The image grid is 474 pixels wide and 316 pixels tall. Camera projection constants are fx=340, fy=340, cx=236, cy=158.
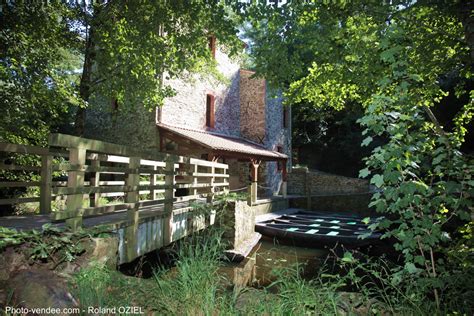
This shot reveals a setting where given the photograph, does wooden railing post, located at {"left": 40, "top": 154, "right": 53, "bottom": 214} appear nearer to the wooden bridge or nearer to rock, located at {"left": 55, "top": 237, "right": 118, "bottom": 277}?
the wooden bridge

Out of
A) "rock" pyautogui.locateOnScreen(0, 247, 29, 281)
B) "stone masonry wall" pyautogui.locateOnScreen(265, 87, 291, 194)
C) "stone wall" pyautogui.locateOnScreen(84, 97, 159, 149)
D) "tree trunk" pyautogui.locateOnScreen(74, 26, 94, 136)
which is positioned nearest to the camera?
"rock" pyautogui.locateOnScreen(0, 247, 29, 281)

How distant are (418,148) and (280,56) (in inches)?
129

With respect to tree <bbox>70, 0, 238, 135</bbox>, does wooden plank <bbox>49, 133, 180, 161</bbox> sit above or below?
below

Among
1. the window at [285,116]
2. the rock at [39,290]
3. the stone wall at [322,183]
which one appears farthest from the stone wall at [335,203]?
the rock at [39,290]

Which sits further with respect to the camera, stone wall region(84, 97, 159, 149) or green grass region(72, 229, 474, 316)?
stone wall region(84, 97, 159, 149)

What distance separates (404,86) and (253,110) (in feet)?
51.2

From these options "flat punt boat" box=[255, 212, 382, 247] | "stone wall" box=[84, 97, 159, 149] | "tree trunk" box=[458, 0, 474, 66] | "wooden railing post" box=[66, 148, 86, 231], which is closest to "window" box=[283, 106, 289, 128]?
"flat punt boat" box=[255, 212, 382, 247]

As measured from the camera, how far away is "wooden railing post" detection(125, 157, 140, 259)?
4.46m

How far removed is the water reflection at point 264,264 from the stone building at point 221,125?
3852mm

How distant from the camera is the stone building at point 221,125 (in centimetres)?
1240

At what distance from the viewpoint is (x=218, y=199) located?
9070mm

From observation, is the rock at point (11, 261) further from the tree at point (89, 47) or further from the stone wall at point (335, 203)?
the stone wall at point (335, 203)

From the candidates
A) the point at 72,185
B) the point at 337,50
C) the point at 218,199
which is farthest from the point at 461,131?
the point at 218,199

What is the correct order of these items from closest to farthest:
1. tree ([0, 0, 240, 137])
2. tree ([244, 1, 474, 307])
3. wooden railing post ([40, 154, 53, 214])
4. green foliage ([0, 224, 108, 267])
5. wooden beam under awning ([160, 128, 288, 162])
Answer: tree ([244, 1, 474, 307]), green foliage ([0, 224, 108, 267]), wooden railing post ([40, 154, 53, 214]), tree ([0, 0, 240, 137]), wooden beam under awning ([160, 128, 288, 162])
